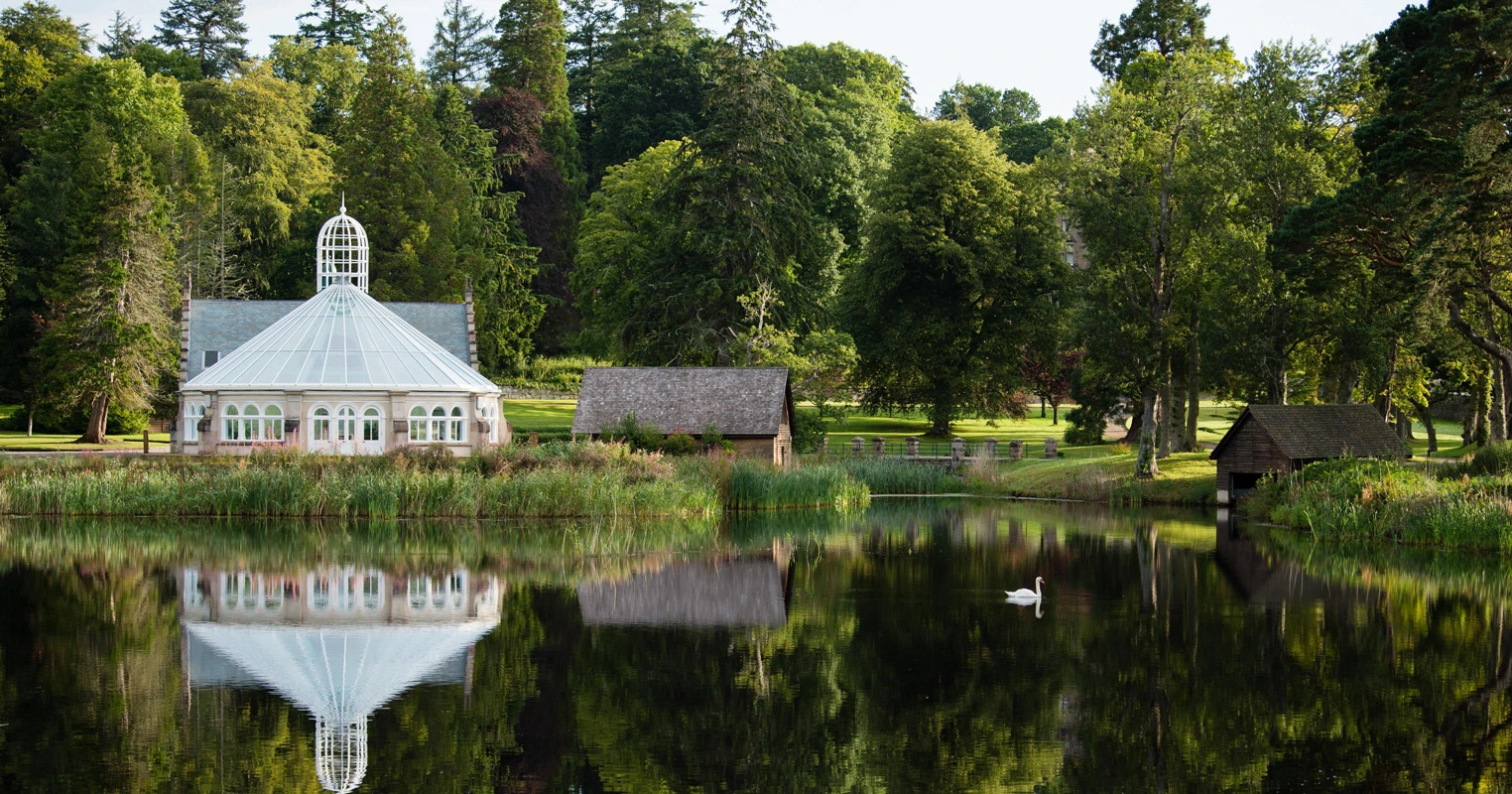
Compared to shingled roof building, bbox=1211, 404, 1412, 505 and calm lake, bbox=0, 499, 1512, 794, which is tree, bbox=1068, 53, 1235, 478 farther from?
calm lake, bbox=0, 499, 1512, 794

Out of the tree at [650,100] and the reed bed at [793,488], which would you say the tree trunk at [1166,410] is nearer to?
the reed bed at [793,488]

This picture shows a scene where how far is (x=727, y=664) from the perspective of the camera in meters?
15.4

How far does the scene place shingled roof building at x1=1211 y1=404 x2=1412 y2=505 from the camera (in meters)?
33.4

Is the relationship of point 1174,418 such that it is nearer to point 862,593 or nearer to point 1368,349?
point 1368,349

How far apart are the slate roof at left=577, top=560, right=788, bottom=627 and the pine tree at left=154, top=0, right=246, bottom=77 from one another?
223ft

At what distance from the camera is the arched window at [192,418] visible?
39.7 metres

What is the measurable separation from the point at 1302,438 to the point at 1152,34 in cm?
2961

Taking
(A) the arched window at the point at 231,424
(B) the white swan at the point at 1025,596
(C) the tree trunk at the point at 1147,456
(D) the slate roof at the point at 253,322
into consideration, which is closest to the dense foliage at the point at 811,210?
(C) the tree trunk at the point at 1147,456

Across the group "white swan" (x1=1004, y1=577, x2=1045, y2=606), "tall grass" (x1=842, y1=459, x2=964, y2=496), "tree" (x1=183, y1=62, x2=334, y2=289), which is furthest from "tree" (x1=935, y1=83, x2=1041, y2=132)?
"white swan" (x1=1004, y1=577, x2=1045, y2=606)

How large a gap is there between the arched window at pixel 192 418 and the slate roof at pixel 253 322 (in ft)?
11.2

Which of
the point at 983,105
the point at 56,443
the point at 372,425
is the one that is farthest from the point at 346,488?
Answer: the point at 983,105

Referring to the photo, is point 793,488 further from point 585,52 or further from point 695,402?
point 585,52

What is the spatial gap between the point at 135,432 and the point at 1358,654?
149ft

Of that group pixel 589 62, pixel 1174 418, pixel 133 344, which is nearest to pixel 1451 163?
pixel 1174 418
